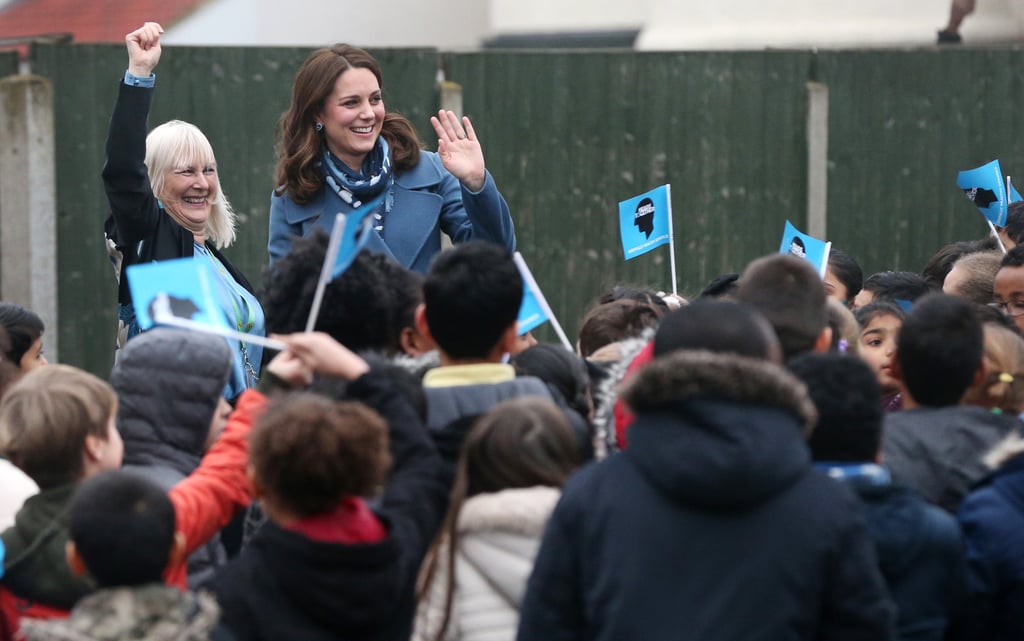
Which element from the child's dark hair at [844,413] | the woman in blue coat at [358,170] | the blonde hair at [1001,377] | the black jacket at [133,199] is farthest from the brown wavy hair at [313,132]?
the child's dark hair at [844,413]

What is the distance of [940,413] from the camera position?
11.2ft

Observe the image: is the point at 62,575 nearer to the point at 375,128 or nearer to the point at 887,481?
the point at 887,481

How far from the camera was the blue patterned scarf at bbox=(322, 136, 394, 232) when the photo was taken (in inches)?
199

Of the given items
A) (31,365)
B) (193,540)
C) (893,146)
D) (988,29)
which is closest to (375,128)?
(31,365)

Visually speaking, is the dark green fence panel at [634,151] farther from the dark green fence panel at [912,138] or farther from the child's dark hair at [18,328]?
the child's dark hair at [18,328]

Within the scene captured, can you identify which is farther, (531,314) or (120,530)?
(531,314)

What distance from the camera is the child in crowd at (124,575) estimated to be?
282cm

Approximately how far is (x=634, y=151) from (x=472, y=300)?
6.72 m

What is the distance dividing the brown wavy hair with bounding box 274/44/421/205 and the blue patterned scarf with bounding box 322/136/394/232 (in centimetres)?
5

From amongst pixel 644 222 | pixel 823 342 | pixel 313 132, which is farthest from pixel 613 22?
pixel 823 342

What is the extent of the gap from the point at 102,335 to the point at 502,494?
22.7ft

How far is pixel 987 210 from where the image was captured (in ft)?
22.3

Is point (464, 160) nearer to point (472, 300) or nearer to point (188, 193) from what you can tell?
point (188, 193)

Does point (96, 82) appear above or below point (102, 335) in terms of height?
above
